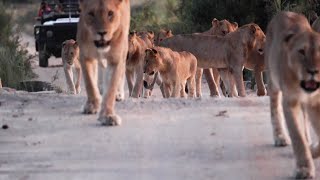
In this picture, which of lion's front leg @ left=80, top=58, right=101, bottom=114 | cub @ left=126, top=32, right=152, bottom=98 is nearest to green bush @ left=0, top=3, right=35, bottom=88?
cub @ left=126, top=32, right=152, bottom=98

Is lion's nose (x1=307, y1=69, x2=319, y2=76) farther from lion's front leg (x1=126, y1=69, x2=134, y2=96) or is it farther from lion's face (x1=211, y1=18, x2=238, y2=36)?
lion's face (x1=211, y1=18, x2=238, y2=36)

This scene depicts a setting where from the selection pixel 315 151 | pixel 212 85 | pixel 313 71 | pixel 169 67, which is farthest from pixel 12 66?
pixel 313 71

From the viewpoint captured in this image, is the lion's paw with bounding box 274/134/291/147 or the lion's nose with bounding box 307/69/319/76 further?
the lion's paw with bounding box 274/134/291/147

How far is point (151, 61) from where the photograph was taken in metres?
14.8

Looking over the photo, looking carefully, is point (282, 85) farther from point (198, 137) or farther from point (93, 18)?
point (93, 18)

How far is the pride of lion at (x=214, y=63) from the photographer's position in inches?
277

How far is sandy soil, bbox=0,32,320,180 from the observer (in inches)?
290

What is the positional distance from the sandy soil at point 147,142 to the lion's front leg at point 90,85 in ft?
0.43

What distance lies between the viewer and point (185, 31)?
24234 mm

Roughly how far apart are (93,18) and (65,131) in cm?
106

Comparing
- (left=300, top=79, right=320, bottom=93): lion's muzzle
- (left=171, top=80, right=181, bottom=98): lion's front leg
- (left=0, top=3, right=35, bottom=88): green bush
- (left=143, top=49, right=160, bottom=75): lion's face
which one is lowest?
(left=0, top=3, right=35, bottom=88): green bush

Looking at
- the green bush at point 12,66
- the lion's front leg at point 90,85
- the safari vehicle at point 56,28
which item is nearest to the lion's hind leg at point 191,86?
the green bush at point 12,66

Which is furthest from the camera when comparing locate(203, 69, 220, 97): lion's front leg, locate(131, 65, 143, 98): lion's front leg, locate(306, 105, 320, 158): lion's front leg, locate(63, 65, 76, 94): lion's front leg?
locate(63, 65, 76, 94): lion's front leg

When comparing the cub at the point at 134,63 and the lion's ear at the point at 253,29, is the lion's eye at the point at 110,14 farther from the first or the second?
the lion's ear at the point at 253,29
